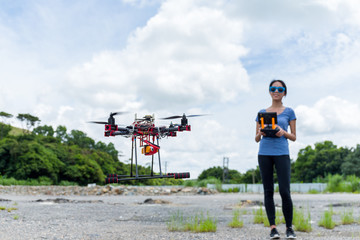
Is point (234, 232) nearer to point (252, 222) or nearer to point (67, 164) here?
point (252, 222)

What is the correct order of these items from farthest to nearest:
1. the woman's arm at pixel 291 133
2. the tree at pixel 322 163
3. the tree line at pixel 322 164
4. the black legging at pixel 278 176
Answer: the tree at pixel 322 163 → the tree line at pixel 322 164 → the black legging at pixel 278 176 → the woman's arm at pixel 291 133

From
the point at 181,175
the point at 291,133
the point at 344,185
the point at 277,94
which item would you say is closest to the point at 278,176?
the point at 291,133

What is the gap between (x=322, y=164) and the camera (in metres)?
58.3

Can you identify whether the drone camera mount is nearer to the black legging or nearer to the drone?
the black legging

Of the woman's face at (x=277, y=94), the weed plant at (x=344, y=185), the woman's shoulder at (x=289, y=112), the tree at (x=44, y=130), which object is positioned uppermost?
the tree at (x=44, y=130)

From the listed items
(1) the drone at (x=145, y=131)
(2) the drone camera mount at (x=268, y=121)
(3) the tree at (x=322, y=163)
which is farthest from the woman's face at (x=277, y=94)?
(3) the tree at (x=322, y=163)

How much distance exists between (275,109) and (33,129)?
78.6 meters

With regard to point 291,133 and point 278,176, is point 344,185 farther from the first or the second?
point 278,176

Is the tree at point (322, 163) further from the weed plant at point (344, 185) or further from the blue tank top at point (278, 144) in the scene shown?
the blue tank top at point (278, 144)

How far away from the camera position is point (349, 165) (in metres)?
52.2

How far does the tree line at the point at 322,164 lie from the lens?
5300cm

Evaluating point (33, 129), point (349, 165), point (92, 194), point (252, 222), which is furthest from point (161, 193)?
point (33, 129)

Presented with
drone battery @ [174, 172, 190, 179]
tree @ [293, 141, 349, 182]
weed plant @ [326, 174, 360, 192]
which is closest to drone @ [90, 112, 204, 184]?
drone battery @ [174, 172, 190, 179]

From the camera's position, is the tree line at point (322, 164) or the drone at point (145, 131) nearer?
the drone at point (145, 131)
